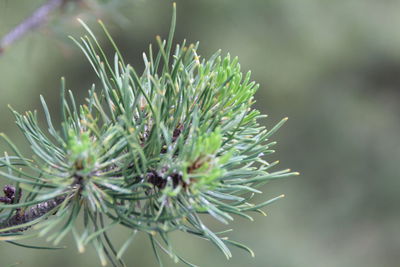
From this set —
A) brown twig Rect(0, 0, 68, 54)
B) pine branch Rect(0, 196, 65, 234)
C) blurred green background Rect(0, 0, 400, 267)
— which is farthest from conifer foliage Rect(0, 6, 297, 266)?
blurred green background Rect(0, 0, 400, 267)

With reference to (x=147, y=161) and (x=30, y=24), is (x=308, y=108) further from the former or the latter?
(x=147, y=161)

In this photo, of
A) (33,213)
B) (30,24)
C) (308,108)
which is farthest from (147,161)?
(308,108)

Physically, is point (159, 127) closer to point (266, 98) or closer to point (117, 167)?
point (117, 167)

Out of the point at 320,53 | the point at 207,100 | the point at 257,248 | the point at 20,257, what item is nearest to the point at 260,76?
the point at 320,53

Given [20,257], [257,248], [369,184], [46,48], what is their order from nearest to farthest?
1. [46,48]
2. [20,257]
3. [257,248]
4. [369,184]

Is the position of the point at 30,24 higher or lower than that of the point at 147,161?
A: higher

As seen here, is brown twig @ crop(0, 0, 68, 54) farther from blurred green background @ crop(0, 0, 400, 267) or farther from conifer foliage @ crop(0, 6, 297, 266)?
blurred green background @ crop(0, 0, 400, 267)
